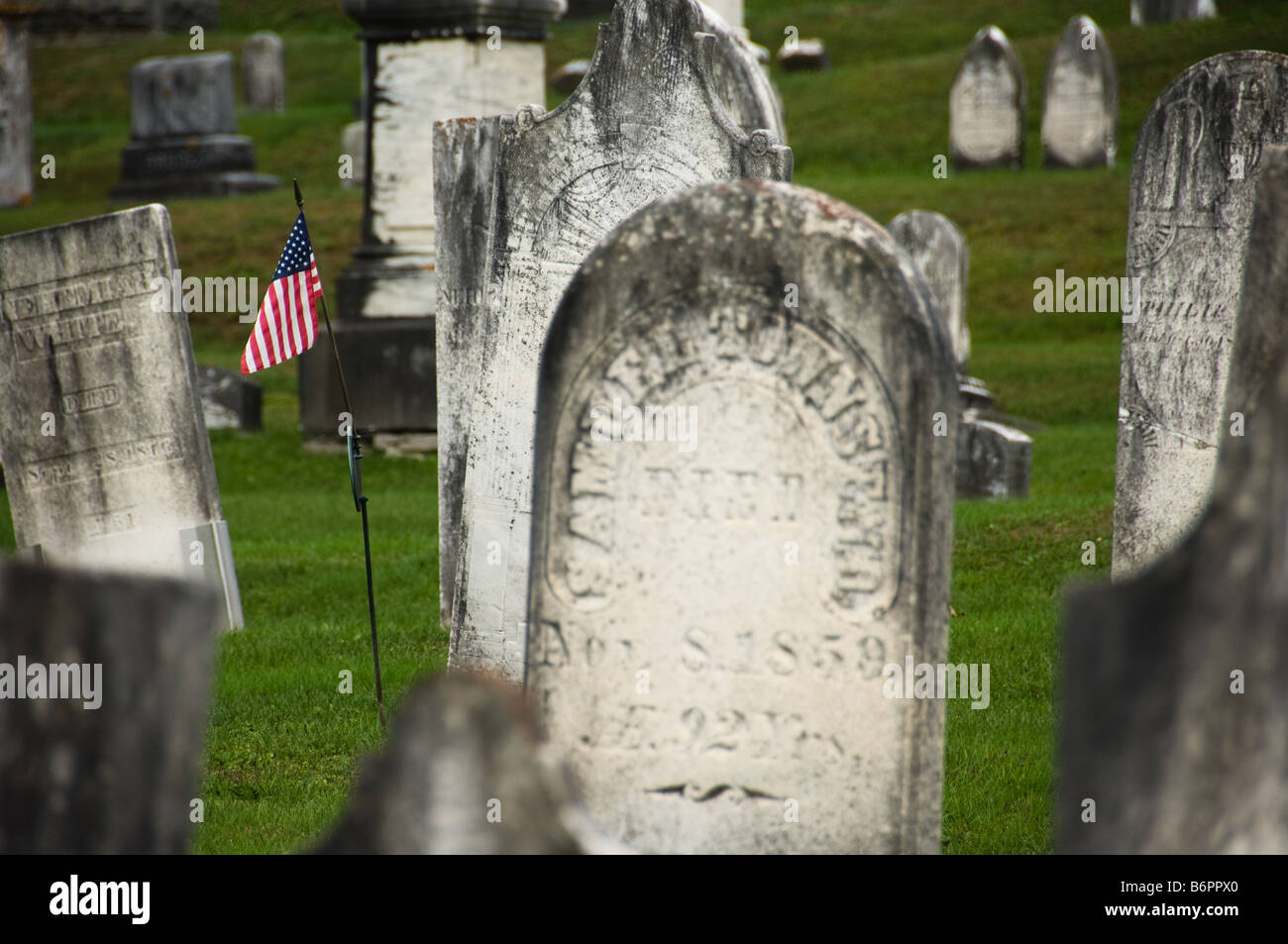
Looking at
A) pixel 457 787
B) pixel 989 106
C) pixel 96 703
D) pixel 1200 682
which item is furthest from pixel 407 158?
pixel 989 106

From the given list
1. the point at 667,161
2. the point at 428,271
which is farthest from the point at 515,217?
the point at 428,271

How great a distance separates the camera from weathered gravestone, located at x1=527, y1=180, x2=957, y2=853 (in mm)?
3461

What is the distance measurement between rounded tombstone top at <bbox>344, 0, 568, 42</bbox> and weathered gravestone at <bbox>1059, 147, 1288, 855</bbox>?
9861mm

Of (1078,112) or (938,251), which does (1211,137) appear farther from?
(1078,112)

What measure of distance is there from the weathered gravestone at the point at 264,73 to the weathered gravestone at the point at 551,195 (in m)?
30.7

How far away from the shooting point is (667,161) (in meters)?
5.79

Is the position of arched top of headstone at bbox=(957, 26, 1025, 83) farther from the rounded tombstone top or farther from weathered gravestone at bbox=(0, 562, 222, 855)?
weathered gravestone at bbox=(0, 562, 222, 855)

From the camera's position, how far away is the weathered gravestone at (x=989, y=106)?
22703 millimetres

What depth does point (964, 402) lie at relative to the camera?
12695 mm

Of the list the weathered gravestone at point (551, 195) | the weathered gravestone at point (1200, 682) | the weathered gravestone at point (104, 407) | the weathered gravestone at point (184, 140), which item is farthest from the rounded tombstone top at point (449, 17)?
the weathered gravestone at point (184, 140)

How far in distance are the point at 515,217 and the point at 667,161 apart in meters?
0.70

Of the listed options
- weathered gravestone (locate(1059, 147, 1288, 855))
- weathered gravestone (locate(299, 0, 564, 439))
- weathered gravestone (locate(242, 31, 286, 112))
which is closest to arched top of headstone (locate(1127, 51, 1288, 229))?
weathered gravestone (locate(1059, 147, 1288, 855))

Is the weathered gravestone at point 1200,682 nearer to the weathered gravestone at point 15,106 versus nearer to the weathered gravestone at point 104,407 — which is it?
the weathered gravestone at point 104,407
